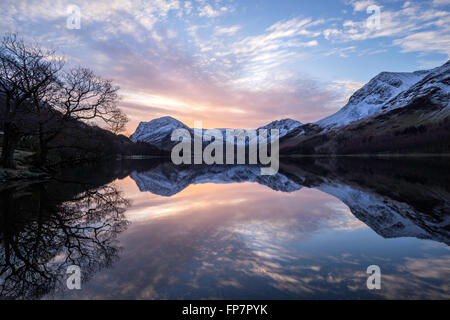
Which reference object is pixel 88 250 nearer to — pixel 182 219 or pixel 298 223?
pixel 182 219

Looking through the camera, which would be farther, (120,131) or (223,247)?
(120,131)

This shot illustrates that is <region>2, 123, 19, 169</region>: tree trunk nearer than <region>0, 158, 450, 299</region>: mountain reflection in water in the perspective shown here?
No

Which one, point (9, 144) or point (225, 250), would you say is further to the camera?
point (9, 144)

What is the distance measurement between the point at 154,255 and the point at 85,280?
1876mm

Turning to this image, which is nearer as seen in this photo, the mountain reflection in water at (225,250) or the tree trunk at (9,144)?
the mountain reflection in water at (225,250)

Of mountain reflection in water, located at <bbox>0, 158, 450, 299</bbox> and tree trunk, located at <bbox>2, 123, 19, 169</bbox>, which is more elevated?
tree trunk, located at <bbox>2, 123, 19, 169</bbox>

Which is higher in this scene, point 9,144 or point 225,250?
point 9,144

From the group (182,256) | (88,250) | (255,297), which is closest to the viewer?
(255,297)

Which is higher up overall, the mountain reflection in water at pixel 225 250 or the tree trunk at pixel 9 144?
the tree trunk at pixel 9 144

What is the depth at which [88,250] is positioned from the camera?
298 inches
